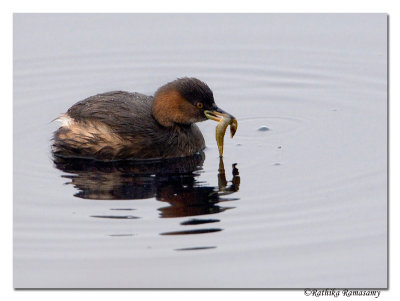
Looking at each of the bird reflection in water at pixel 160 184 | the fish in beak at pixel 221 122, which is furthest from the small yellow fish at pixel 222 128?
the bird reflection in water at pixel 160 184

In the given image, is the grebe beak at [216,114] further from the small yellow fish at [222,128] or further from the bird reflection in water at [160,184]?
the bird reflection in water at [160,184]

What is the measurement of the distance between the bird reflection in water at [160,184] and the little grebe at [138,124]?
0.13 metres

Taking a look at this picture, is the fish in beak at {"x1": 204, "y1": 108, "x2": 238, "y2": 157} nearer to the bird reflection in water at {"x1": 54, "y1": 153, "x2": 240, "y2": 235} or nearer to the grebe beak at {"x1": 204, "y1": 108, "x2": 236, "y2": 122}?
the grebe beak at {"x1": 204, "y1": 108, "x2": 236, "y2": 122}

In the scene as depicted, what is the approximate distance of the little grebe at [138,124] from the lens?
32.7ft

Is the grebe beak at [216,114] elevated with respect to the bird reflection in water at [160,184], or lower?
elevated

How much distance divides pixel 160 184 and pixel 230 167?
3.07 ft

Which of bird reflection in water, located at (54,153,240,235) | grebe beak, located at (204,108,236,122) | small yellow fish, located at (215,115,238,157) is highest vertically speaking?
grebe beak, located at (204,108,236,122)

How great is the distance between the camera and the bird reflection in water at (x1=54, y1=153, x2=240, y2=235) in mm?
8453

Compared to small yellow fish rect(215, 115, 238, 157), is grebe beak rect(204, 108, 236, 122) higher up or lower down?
higher up

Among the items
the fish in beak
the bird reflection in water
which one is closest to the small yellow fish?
the fish in beak

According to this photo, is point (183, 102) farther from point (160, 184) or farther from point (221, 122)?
point (160, 184)

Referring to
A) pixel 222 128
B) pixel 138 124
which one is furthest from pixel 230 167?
pixel 138 124

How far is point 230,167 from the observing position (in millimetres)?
9648

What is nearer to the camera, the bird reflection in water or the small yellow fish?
the bird reflection in water
